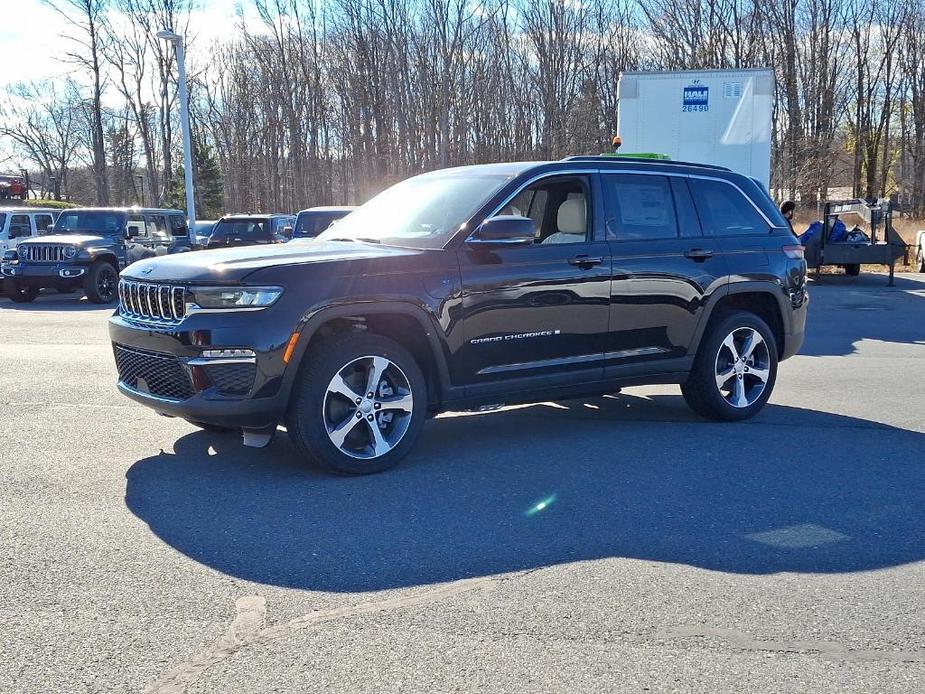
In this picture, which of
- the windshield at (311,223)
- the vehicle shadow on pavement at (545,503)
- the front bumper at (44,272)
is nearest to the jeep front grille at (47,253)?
the front bumper at (44,272)

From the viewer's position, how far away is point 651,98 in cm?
1588

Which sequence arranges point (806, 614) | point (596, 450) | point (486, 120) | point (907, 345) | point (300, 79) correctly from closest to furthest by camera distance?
point (806, 614)
point (596, 450)
point (907, 345)
point (486, 120)
point (300, 79)

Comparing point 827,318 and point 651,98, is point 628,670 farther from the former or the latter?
point 651,98

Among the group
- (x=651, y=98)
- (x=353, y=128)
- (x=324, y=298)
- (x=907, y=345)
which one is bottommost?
(x=907, y=345)

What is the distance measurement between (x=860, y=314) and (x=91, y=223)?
1474 cm

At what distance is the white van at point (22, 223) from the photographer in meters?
20.3

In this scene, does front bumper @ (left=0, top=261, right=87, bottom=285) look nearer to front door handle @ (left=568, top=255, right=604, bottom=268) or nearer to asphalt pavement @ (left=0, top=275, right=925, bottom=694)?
asphalt pavement @ (left=0, top=275, right=925, bottom=694)

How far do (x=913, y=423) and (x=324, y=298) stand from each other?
472 cm

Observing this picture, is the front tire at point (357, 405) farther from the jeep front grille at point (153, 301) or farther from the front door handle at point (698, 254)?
the front door handle at point (698, 254)

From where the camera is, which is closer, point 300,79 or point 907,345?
point 907,345

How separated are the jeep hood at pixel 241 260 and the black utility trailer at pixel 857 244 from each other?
16.8m

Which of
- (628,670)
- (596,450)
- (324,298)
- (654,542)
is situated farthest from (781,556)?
(324,298)

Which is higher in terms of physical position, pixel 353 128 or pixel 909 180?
pixel 353 128

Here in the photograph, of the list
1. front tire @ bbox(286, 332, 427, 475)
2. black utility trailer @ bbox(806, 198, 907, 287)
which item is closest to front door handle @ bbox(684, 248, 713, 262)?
front tire @ bbox(286, 332, 427, 475)
